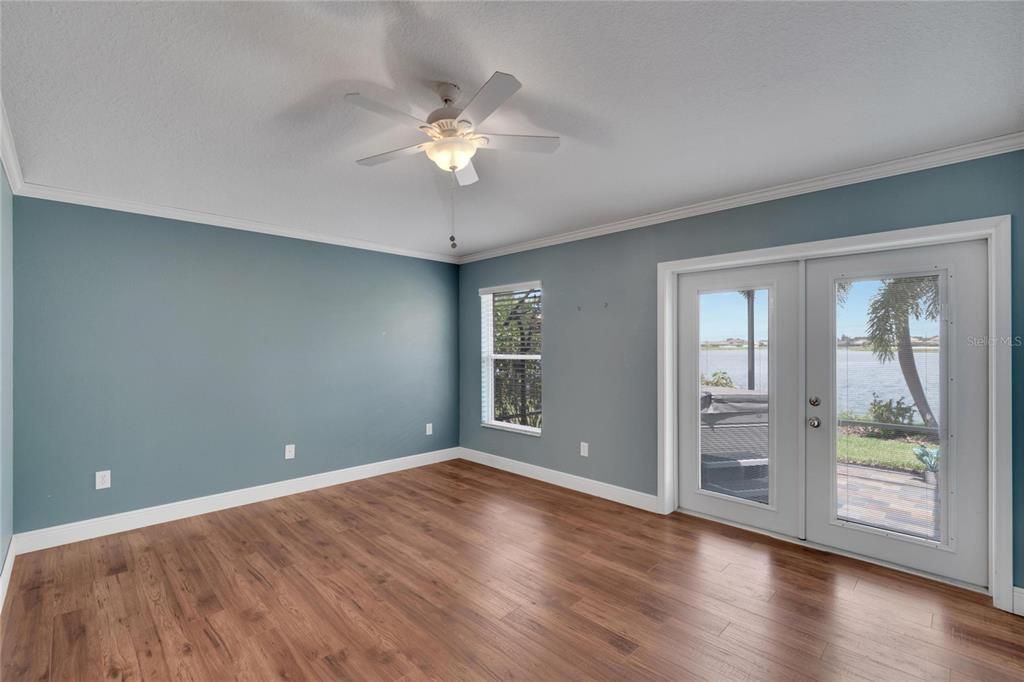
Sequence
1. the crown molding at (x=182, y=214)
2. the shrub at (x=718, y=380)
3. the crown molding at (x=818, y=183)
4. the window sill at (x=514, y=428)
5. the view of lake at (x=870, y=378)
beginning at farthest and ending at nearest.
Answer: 1. the window sill at (x=514, y=428)
2. the shrub at (x=718, y=380)
3. the crown molding at (x=182, y=214)
4. the view of lake at (x=870, y=378)
5. the crown molding at (x=818, y=183)

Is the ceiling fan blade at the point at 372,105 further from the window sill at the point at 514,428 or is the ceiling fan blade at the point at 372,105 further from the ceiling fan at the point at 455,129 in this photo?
the window sill at the point at 514,428

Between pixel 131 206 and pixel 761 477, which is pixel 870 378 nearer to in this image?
pixel 761 477

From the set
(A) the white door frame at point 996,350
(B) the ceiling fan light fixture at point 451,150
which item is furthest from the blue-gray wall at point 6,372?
(A) the white door frame at point 996,350

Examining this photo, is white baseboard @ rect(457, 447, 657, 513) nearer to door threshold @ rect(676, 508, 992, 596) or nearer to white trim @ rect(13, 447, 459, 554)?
door threshold @ rect(676, 508, 992, 596)

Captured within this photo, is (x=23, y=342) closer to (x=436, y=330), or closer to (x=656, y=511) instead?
(x=436, y=330)

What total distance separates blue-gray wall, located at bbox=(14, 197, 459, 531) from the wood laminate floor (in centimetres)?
59

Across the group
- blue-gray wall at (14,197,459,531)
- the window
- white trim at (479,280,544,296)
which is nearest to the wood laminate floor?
blue-gray wall at (14,197,459,531)

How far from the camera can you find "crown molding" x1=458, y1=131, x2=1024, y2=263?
2424 millimetres

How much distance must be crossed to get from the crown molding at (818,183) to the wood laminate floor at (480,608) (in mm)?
2391

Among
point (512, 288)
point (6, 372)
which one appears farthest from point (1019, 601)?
point (6, 372)

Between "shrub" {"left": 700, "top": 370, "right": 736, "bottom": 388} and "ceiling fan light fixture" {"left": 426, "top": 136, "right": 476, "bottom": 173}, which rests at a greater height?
"ceiling fan light fixture" {"left": 426, "top": 136, "right": 476, "bottom": 173}

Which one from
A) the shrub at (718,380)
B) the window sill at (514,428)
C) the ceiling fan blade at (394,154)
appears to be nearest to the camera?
the ceiling fan blade at (394,154)

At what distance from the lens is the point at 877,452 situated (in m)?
2.85

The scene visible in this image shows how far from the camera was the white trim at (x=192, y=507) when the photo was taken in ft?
10.3
